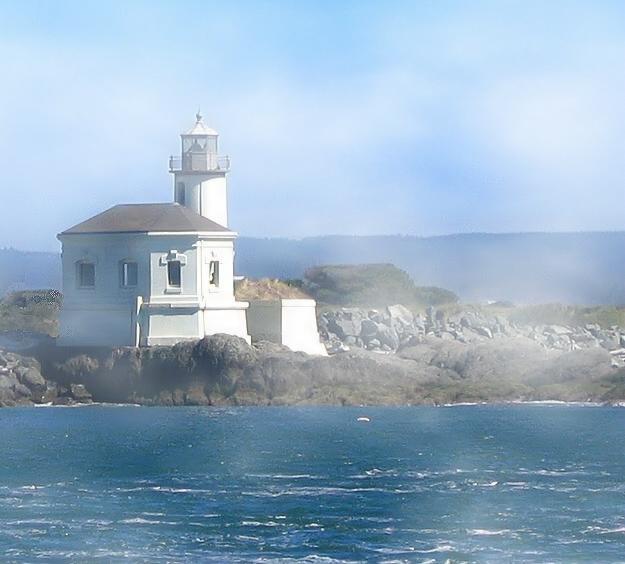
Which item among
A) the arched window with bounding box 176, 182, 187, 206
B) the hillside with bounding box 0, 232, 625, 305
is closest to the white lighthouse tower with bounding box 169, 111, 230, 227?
the arched window with bounding box 176, 182, 187, 206

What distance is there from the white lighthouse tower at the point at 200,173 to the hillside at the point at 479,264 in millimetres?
23120

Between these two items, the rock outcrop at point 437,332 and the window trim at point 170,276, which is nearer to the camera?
the window trim at point 170,276

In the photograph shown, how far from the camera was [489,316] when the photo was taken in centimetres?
6806

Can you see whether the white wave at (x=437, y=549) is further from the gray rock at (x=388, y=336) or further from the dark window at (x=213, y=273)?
the gray rock at (x=388, y=336)

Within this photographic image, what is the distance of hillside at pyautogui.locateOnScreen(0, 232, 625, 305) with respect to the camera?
9800cm

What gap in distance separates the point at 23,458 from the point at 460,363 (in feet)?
58.2

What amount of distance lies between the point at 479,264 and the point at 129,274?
64.6 meters

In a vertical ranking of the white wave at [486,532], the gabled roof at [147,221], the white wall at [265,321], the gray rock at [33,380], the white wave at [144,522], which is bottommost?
the white wave at [486,532]

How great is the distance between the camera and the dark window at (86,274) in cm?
5909

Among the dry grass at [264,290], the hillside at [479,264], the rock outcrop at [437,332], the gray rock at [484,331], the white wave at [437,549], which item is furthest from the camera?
the hillside at [479,264]

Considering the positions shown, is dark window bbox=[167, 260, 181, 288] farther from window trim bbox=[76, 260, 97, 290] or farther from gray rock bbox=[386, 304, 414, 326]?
gray rock bbox=[386, 304, 414, 326]

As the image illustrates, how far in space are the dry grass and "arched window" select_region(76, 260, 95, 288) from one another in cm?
624

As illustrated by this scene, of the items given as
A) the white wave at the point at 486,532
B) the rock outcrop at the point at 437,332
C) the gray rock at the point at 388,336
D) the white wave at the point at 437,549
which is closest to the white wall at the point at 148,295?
the rock outcrop at the point at 437,332

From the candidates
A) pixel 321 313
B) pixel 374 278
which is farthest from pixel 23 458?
pixel 374 278
